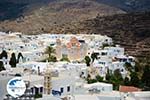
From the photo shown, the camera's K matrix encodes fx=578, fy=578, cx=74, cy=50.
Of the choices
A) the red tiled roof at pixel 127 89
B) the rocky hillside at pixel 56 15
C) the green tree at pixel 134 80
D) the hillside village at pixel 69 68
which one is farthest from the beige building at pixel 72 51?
the rocky hillside at pixel 56 15

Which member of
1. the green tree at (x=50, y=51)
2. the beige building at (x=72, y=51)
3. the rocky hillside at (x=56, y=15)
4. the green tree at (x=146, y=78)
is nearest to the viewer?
the green tree at (x=146, y=78)

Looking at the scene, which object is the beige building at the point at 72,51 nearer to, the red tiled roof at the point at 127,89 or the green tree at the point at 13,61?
the green tree at the point at 13,61

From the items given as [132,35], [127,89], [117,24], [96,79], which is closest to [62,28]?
[117,24]

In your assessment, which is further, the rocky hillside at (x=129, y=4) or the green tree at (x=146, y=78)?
the rocky hillside at (x=129, y=4)

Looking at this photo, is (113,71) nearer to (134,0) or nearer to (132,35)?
(132,35)

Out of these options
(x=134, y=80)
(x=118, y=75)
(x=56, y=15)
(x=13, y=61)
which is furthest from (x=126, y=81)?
(x=56, y=15)

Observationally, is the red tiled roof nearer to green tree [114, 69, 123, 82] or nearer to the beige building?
green tree [114, 69, 123, 82]

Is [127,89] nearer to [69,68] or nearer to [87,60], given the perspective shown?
[69,68]

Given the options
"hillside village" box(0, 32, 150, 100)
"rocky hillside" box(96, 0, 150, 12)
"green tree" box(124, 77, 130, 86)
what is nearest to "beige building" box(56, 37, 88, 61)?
"hillside village" box(0, 32, 150, 100)
